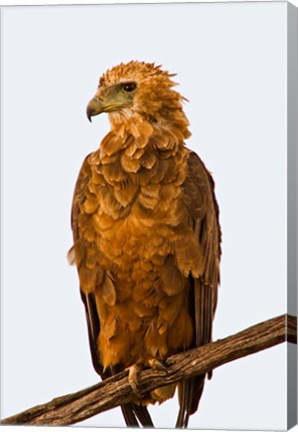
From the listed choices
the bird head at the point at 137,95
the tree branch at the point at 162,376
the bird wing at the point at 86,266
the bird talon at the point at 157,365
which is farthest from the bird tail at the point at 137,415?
the bird head at the point at 137,95

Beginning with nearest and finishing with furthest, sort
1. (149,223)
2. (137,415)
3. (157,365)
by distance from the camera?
(149,223) → (157,365) → (137,415)

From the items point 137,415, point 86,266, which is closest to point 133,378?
point 137,415

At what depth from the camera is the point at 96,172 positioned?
4.85 meters

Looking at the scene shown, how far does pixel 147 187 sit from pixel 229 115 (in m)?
0.46

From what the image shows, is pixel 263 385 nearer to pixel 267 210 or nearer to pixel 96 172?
pixel 267 210

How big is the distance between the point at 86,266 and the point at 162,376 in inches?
22.6

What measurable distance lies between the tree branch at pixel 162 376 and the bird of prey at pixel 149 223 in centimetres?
6

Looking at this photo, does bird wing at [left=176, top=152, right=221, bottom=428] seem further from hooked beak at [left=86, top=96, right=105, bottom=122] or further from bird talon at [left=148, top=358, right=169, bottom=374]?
hooked beak at [left=86, top=96, right=105, bottom=122]

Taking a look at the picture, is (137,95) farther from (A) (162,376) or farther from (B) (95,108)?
(A) (162,376)

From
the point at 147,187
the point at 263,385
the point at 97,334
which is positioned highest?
the point at 147,187

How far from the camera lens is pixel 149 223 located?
187 inches

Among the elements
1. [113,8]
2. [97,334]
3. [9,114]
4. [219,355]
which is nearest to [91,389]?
[97,334]

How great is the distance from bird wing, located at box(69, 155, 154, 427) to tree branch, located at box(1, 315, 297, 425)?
13 cm

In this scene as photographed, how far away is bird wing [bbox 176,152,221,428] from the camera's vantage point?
15.7 ft
